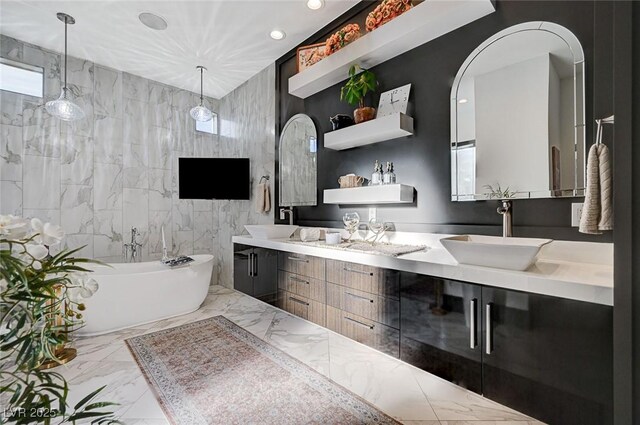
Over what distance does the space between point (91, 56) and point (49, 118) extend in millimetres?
894

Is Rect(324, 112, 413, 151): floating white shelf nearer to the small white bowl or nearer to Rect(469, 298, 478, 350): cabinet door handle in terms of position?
the small white bowl

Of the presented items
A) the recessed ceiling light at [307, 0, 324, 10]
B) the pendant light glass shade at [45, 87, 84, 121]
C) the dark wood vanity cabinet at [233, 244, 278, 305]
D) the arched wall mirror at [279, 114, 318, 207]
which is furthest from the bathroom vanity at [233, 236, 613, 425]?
the pendant light glass shade at [45, 87, 84, 121]

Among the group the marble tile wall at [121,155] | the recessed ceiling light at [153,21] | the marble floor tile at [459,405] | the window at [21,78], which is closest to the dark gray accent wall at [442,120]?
the marble floor tile at [459,405]

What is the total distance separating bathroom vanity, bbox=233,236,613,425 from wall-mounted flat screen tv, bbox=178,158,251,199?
7.14 ft

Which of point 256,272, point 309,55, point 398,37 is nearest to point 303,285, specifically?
point 256,272

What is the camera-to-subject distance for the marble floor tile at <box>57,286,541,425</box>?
5.04 feet

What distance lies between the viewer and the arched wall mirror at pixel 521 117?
5.42 feet

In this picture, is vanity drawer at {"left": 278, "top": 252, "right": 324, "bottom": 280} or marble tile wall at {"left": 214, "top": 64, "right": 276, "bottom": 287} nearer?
vanity drawer at {"left": 278, "top": 252, "right": 324, "bottom": 280}

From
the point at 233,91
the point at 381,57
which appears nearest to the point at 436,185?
the point at 381,57

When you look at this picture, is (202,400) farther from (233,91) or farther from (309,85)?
(233,91)

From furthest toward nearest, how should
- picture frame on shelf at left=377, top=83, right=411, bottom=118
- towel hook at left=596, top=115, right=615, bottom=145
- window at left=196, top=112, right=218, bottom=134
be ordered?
window at left=196, top=112, right=218, bottom=134
picture frame on shelf at left=377, top=83, right=411, bottom=118
towel hook at left=596, top=115, right=615, bottom=145

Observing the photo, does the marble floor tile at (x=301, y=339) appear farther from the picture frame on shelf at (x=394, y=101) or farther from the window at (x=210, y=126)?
the window at (x=210, y=126)

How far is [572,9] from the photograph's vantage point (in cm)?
165

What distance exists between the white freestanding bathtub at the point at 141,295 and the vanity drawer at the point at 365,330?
5.41 ft
